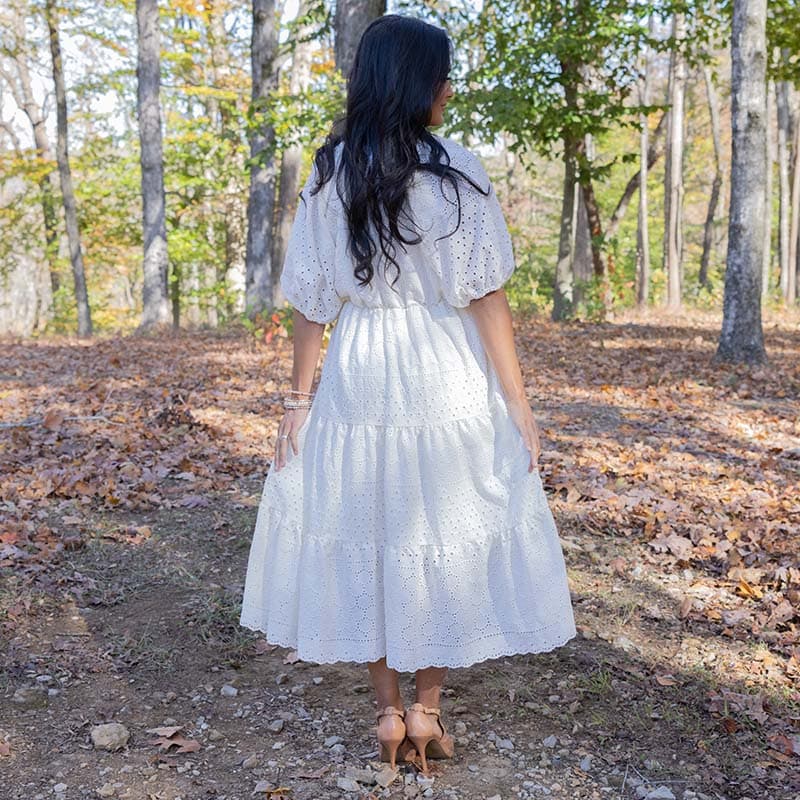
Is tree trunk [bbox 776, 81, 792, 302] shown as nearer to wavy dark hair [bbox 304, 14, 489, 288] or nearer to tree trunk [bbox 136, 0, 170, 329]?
tree trunk [bbox 136, 0, 170, 329]

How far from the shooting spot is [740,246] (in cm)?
963

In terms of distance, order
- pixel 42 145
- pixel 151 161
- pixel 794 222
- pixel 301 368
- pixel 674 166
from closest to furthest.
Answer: pixel 301 368 → pixel 151 161 → pixel 674 166 → pixel 794 222 → pixel 42 145

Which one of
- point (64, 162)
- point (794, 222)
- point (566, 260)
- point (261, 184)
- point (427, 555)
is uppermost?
point (64, 162)

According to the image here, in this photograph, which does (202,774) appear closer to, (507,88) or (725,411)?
(725,411)

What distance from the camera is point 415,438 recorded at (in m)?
2.67

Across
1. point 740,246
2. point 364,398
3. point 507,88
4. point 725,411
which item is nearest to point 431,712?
point 364,398

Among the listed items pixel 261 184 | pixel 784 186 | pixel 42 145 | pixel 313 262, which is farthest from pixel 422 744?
pixel 42 145

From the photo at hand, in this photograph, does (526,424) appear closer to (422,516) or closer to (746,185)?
(422,516)

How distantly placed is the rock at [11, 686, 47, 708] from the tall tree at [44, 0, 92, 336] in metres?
15.2

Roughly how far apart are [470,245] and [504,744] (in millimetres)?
1720

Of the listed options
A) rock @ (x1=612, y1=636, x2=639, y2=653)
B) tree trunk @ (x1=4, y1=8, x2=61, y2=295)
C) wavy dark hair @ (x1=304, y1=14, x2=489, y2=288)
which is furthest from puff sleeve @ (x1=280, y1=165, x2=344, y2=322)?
tree trunk @ (x1=4, y1=8, x2=61, y2=295)

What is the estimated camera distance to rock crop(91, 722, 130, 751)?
3.06 meters

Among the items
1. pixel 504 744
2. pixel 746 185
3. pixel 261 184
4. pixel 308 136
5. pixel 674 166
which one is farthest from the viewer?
pixel 674 166

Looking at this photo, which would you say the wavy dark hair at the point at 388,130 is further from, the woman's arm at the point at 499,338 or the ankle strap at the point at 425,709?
the ankle strap at the point at 425,709
